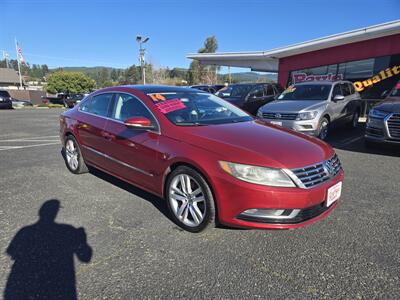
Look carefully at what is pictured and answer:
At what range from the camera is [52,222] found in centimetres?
332

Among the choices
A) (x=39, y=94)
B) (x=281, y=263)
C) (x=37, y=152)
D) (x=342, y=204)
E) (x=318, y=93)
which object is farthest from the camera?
(x=39, y=94)

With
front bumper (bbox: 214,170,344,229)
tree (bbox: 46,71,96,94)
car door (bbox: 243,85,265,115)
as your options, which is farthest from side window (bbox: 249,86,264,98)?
tree (bbox: 46,71,96,94)

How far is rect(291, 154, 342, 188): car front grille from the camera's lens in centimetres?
264

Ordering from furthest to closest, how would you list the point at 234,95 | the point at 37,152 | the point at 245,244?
the point at 234,95
the point at 37,152
the point at 245,244

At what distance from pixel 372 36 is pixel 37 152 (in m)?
14.2

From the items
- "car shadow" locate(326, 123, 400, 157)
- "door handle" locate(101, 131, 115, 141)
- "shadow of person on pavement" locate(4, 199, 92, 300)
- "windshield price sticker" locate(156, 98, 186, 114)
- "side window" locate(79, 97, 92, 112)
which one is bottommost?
"shadow of person on pavement" locate(4, 199, 92, 300)

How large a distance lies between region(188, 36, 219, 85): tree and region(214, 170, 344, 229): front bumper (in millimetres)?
49277

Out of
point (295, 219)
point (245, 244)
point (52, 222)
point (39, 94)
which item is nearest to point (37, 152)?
point (52, 222)

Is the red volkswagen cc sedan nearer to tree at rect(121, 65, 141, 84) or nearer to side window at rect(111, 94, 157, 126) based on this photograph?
side window at rect(111, 94, 157, 126)

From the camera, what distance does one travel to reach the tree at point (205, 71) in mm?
57031

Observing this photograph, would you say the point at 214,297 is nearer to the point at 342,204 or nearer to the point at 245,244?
the point at 245,244

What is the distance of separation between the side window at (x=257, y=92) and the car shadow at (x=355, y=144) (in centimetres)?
347

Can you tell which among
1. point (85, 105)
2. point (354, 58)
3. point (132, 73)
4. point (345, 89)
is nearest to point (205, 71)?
point (132, 73)

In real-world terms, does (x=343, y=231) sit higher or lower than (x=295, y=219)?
lower
